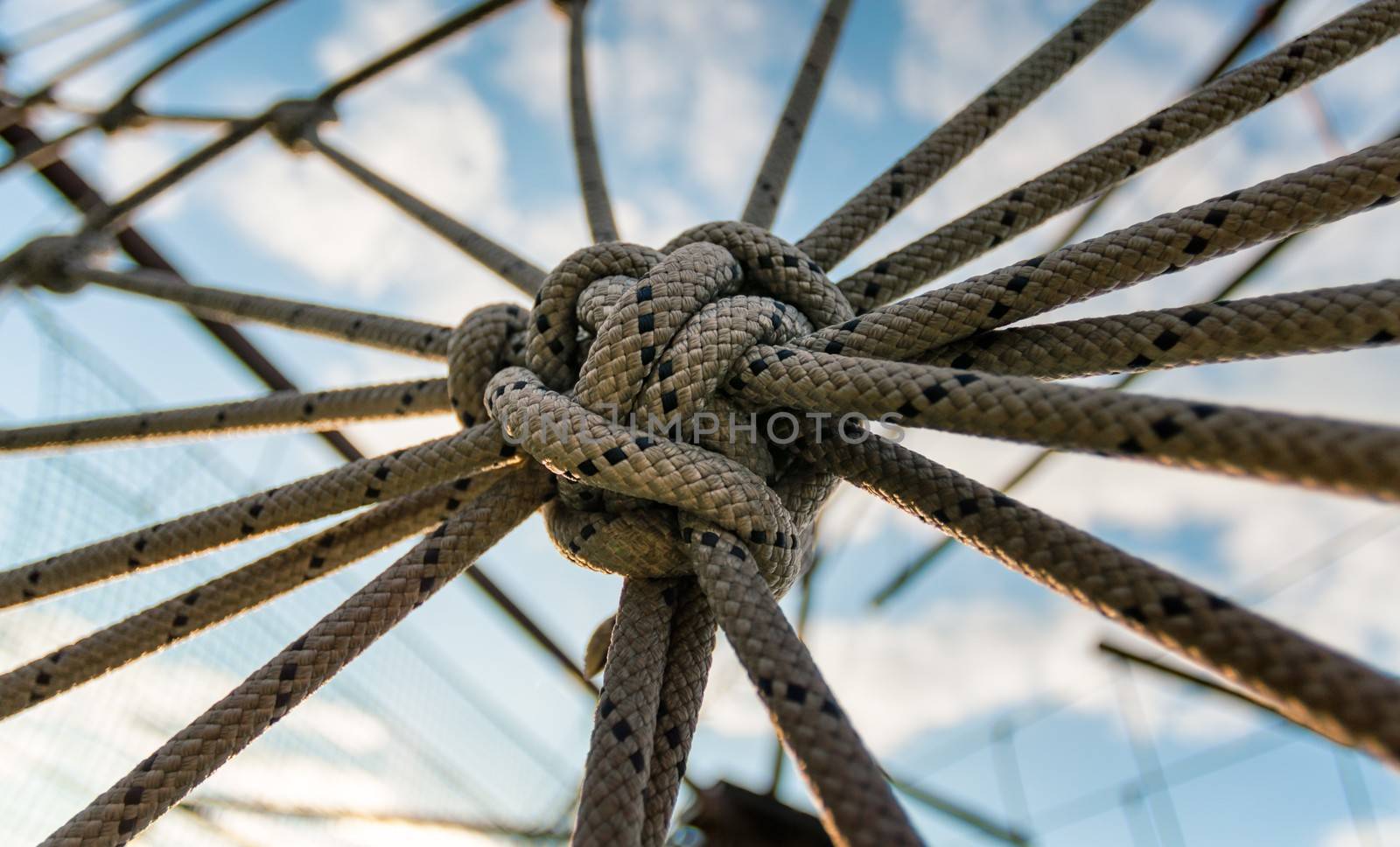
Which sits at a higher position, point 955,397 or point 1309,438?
point 955,397

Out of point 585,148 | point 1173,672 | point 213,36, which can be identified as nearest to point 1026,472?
point 1173,672

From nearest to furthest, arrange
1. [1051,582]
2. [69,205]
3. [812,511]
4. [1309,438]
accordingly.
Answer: [1309,438]
[1051,582]
[812,511]
[69,205]

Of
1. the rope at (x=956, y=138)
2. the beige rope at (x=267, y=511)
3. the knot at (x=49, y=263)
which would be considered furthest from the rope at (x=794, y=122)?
the knot at (x=49, y=263)

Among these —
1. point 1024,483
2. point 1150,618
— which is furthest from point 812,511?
point 1024,483

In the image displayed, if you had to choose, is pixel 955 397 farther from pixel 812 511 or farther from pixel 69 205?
pixel 69 205

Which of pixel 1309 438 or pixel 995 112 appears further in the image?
pixel 995 112

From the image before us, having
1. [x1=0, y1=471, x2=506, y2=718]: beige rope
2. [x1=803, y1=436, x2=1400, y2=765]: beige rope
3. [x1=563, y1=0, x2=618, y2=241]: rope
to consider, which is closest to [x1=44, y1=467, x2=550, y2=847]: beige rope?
[x1=0, y1=471, x2=506, y2=718]: beige rope

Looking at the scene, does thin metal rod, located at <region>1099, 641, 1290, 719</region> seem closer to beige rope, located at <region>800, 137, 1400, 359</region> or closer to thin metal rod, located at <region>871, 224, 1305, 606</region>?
thin metal rod, located at <region>871, 224, 1305, 606</region>

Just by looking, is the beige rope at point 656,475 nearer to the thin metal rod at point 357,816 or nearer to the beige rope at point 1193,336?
the beige rope at point 1193,336
